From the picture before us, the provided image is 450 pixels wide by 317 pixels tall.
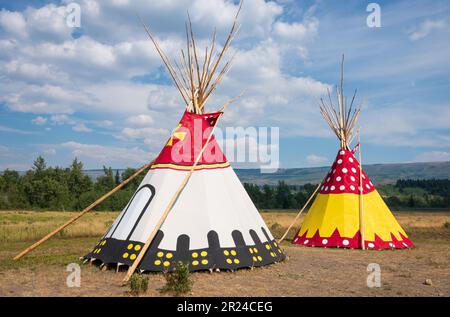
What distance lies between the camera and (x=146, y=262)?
763 cm

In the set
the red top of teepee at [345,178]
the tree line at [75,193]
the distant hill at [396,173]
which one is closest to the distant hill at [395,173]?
the distant hill at [396,173]

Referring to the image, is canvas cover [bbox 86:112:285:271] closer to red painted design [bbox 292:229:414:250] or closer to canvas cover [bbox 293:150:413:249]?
red painted design [bbox 292:229:414:250]

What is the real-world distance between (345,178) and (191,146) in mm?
5913

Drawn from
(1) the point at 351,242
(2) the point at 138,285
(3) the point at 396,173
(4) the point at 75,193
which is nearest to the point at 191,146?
(2) the point at 138,285

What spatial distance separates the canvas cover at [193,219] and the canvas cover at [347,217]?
135 inches

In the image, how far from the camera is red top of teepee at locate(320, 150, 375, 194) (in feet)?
42.0

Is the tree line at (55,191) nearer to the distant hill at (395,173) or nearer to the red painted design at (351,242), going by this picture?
the red painted design at (351,242)

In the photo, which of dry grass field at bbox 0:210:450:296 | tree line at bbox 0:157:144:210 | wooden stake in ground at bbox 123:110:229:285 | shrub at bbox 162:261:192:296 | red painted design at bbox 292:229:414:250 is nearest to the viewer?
shrub at bbox 162:261:192:296

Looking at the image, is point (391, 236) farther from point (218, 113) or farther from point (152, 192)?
point (152, 192)

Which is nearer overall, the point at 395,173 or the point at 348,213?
the point at 348,213

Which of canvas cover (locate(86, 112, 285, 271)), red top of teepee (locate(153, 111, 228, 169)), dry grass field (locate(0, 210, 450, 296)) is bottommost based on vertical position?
dry grass field (locate(0, 210, 450, 296))

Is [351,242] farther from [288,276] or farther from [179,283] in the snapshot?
[179,283]

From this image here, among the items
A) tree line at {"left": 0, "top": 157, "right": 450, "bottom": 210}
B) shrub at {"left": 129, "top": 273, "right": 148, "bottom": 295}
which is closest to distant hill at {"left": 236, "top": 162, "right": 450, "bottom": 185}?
tree line at {"left": 0, "top": 157, "right": 450, "bottom": 210}

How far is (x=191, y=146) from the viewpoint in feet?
30.4
